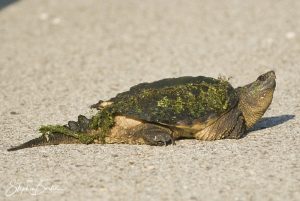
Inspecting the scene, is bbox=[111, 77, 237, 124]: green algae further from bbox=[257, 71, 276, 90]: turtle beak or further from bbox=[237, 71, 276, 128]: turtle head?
bbox=[257, 71, 276, 90]: turtle beak

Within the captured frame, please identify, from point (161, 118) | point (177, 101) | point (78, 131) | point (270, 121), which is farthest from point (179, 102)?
point (270, 121)

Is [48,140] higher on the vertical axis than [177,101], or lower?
lower

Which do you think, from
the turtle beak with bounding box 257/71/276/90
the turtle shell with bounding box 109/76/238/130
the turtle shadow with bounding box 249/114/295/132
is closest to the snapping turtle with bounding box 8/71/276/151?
the turtle shell with bounding box 109/76/238/130

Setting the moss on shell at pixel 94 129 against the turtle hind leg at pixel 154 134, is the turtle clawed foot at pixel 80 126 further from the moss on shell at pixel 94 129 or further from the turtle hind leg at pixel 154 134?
the turtle hind leg at pixel 154 134

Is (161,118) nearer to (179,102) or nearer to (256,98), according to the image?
(179,102)

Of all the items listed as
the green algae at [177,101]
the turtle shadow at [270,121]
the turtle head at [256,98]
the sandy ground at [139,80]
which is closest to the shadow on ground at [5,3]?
the sandy ground at [139,80]

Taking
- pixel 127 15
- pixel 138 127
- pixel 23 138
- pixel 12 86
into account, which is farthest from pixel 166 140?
pixel 127 15
